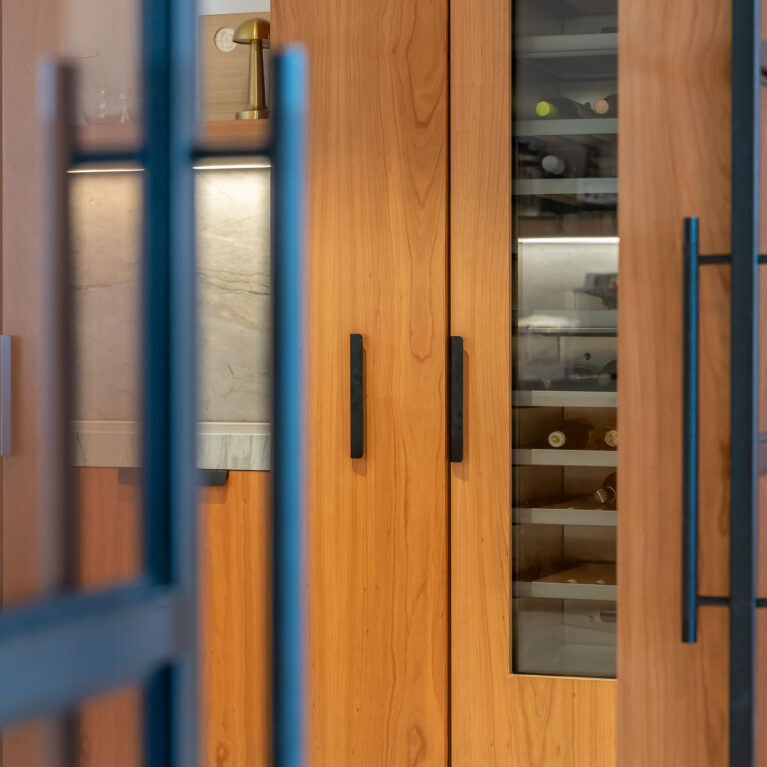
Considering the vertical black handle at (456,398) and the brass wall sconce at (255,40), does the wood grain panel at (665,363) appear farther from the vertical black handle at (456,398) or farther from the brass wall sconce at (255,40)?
the brass wall sconce at (255,40)

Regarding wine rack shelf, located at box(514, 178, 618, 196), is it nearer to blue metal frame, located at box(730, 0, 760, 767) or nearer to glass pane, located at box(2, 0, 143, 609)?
blue metal frame, located at box(730, 0, 760, 767)

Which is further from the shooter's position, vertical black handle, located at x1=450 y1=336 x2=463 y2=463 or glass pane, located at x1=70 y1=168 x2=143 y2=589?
vertical black handle, located at x1=450 y1=336 x2=463 y2=463

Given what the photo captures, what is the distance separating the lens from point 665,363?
1674mm

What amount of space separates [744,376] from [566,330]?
77 cm

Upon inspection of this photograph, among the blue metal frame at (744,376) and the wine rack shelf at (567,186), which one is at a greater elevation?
the wine rack shelf at (567,186)

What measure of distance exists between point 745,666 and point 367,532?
3.35 ft

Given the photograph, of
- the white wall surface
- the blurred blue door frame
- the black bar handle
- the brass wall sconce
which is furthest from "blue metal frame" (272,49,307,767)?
the white wall surface

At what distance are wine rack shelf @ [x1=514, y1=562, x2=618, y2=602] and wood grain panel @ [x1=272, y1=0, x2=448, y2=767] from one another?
230 millimetres

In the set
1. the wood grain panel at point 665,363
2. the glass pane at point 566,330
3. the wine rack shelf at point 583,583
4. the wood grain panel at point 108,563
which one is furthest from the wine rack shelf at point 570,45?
the wood grain panel at point 108,563

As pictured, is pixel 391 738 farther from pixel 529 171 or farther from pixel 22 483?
pixel 22 483

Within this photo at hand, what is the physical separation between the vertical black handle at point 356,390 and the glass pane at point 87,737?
2.02 metres

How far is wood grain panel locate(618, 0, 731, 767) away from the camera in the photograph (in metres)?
1.63

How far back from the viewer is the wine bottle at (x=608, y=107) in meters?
2.31

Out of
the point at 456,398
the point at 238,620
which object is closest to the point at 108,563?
the point at 238,620
